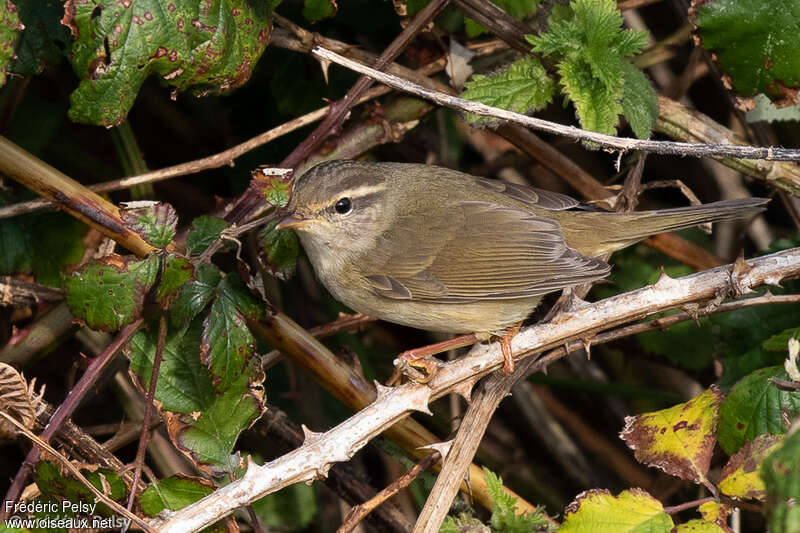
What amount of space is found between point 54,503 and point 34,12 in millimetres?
1627

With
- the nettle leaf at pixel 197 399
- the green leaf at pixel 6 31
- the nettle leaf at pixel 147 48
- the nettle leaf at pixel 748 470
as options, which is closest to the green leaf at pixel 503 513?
the nettle leaf at pixel 748 470

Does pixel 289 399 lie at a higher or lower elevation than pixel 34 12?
lower

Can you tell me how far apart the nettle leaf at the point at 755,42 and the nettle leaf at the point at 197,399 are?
1981mm

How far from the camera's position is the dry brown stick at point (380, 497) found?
97.2 inches

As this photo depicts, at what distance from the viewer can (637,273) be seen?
3.92 m

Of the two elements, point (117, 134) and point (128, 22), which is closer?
point (128, 22)

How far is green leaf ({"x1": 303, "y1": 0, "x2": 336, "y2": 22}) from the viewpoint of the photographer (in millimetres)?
2943

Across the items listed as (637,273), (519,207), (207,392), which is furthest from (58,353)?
(637,273)

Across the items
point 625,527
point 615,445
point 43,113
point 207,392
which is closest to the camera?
point 625,527

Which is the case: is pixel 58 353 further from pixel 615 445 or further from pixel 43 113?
pixel 615 445

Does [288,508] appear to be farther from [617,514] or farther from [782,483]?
[782,483]

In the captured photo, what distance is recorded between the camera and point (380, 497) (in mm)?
2543

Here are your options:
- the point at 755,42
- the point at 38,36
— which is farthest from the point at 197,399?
the point at 755,42

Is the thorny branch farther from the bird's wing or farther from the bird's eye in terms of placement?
the bird's eye
